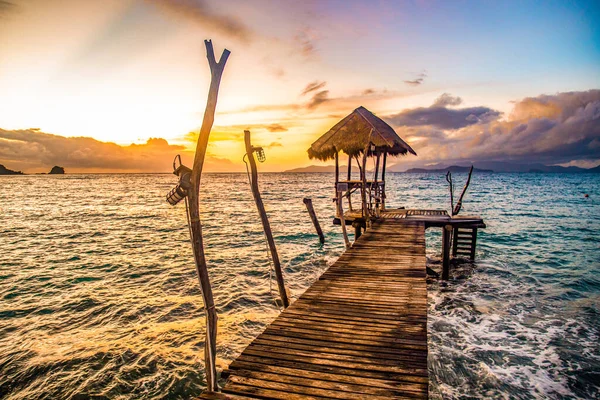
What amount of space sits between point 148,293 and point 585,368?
12.0m

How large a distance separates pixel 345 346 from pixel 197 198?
9.32 ft

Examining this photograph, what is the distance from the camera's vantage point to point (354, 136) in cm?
1379

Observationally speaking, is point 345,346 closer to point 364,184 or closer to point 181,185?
point 181,185

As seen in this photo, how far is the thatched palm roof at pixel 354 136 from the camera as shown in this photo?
13.2m

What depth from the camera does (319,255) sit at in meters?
16.7

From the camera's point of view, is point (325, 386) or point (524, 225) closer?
point (325, 386)

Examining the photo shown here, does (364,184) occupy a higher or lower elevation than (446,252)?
higher

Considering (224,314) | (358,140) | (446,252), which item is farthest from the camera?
(358,140)

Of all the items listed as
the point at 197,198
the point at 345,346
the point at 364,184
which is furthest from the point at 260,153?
the point at 364,184

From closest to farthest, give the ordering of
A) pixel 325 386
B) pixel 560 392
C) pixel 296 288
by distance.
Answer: pixel 325 386 → pixel 560 392 → pixel 296 288

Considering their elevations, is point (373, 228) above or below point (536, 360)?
above

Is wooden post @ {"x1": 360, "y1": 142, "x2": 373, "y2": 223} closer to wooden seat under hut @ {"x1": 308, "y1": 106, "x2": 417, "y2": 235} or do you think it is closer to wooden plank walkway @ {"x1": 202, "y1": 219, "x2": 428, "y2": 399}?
wooden seat under hut @ {"x1": 308, "y1": 106, "x2": 417, "y2": 235}

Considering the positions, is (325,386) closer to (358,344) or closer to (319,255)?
(358,344)

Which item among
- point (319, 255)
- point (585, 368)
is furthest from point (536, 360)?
point (319, 255)
